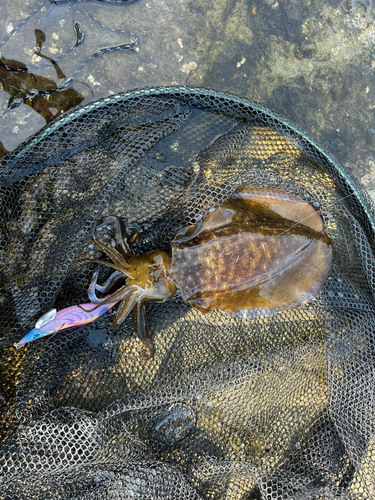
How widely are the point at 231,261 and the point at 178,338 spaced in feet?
3.02

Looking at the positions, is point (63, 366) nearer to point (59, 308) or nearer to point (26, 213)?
point (59, 308)

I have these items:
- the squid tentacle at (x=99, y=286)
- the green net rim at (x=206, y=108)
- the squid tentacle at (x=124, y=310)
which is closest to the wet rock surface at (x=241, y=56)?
the green net rim at (x=206, y=108)

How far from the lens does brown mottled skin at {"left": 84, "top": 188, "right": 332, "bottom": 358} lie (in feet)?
10.9

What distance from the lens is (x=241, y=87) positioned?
3941 mm

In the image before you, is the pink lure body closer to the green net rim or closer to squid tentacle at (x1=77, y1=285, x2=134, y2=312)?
squid tentacle at (x1=77, y1=285, x2=134, y2=312)

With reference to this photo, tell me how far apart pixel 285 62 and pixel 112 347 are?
139 inches

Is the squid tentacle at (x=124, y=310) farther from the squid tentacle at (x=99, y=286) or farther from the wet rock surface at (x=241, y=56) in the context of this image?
the wet rock surface at (x=241, y=56)

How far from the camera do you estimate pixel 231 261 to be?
3354 mm

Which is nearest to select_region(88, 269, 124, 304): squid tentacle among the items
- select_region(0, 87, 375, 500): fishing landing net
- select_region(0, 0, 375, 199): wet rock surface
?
select_region(0, 87, 375, 500): fishing landing net

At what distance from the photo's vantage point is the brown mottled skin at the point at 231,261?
130 inches

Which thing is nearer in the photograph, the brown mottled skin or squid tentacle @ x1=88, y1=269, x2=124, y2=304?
squid tentacle @ x1=88, y1=269, x2=124, y2=304

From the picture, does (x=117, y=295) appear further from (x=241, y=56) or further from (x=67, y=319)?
(x=241, y=56)

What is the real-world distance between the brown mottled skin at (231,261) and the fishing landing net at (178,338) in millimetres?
175

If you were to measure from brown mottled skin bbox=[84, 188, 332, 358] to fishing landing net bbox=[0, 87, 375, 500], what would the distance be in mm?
175
